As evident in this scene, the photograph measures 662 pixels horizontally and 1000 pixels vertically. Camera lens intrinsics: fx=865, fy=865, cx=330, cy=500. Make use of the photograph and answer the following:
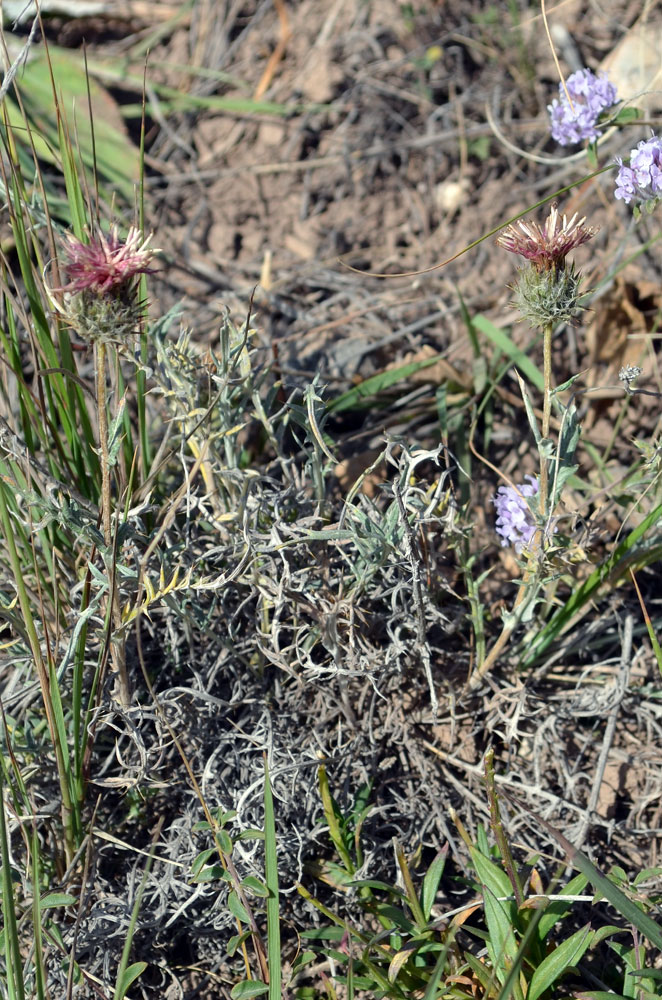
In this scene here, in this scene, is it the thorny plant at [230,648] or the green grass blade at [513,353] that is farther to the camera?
the green grass blade at [513,353]

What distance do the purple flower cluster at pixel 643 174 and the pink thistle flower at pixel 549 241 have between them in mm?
193

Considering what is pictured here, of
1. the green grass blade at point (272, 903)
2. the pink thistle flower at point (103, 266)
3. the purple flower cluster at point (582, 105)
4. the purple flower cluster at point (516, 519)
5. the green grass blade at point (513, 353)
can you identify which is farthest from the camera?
the green grass blade at point (513, 353)

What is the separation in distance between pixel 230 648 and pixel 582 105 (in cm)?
132

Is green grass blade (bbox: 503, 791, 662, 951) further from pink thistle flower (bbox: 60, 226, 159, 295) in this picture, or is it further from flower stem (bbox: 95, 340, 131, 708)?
pink thistle flower (bbox: 60, 226, 159, 295)

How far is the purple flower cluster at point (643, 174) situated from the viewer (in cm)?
142

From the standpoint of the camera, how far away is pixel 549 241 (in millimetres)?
1298

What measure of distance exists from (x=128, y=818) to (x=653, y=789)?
1050 millimetres

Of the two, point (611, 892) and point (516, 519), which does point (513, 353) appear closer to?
point (516, 519)

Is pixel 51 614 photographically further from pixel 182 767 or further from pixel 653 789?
pixel 653 789

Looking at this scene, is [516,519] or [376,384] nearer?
[516,519]

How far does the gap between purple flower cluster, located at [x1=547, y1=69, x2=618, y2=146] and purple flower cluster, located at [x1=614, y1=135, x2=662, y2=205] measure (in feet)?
1.08

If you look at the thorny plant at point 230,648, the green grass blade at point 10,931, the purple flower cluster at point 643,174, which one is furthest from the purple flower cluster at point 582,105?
the green grass blade at point 10,931

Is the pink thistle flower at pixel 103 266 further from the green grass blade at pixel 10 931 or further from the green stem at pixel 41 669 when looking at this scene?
the green grass blade at pixel 10 931

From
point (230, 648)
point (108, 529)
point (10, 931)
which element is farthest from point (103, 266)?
point (10, 931)
